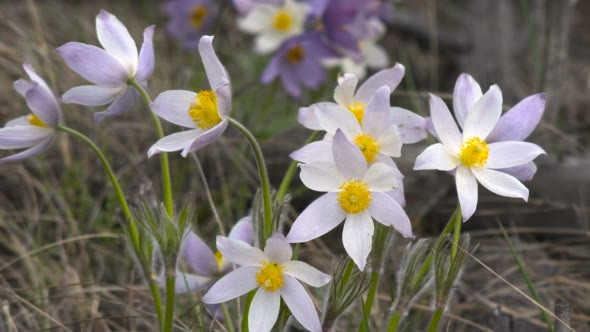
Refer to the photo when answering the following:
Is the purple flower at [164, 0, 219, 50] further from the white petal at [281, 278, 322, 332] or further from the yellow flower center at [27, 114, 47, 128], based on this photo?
the white petal at [281, 278, 322, 332]

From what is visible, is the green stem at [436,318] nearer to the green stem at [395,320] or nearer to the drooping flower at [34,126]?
the green stem at [395,320]

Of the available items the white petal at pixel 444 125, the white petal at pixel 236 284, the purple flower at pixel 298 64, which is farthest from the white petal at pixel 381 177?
the purple flower at pixel 298 64

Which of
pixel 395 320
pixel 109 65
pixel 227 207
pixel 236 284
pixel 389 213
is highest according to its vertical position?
pixel 109 65

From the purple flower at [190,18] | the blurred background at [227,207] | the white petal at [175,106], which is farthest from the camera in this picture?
the purple flower at [190,18]

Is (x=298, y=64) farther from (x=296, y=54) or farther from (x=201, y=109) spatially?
(x=201, y=109)

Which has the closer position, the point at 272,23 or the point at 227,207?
the point at 227,207

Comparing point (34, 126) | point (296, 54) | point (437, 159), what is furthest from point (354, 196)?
point (296, 54)
